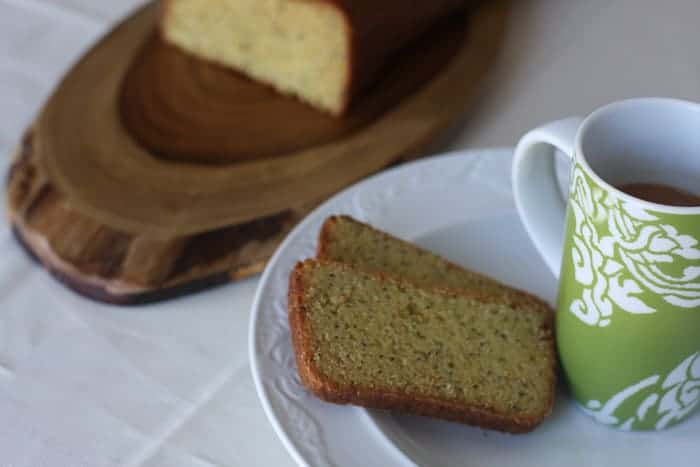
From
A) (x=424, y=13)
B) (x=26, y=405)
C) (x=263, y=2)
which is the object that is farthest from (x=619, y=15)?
(x=26, y=405)

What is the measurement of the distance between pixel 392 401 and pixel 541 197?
0.29 metres

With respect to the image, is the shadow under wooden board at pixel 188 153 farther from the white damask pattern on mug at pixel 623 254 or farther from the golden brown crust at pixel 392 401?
the white damask pattern on mug at pixel 623 254

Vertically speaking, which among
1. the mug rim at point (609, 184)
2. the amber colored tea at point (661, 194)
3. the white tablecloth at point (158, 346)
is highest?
the mug rim at point (609, 184)

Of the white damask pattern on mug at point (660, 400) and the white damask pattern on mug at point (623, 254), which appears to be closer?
the white damask pattern on mug at point (623, 254)

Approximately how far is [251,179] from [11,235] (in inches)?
14.2

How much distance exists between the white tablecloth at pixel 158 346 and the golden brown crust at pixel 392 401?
154 millimetres

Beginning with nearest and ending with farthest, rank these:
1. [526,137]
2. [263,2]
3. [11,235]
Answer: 1. [526,137]
2. [11,235]
3. [263,2]

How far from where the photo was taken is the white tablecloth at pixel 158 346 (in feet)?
3.24

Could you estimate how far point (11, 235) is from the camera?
4.16 ft

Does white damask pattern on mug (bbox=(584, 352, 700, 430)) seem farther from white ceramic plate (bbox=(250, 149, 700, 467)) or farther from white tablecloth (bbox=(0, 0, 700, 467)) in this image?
white tablecloth (bbox=(0, 0, 700, 467))

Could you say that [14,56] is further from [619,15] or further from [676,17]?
[676,17]

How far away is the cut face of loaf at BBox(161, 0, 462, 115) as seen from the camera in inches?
55.6

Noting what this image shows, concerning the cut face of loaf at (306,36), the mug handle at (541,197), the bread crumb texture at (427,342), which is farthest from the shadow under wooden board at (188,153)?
the mug handle at (541,197)

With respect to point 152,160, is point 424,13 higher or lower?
higher
